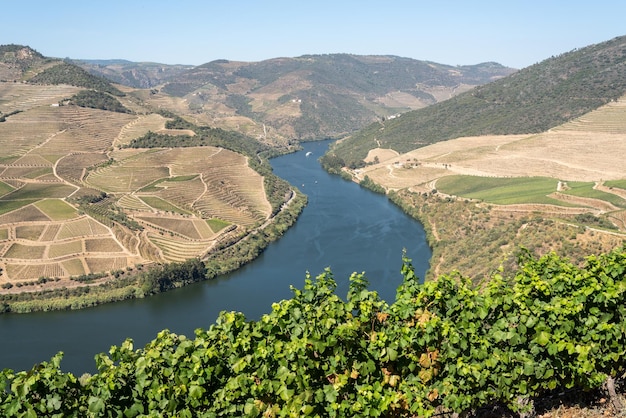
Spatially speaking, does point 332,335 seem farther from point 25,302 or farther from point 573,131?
point 573,131

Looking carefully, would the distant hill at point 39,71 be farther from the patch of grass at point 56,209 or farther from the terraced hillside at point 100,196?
the patch of grass at point 56,209

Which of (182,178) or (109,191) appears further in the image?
(182,178)

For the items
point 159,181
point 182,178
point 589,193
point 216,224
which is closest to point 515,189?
point 589,193

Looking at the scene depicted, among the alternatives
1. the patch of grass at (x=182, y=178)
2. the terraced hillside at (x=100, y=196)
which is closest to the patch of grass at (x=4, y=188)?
the terraced hillside at (x=100, y=196)

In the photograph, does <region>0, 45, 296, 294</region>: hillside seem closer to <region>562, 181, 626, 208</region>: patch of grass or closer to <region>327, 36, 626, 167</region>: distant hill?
<region>327, 36, 626, 167</region>: distant hill

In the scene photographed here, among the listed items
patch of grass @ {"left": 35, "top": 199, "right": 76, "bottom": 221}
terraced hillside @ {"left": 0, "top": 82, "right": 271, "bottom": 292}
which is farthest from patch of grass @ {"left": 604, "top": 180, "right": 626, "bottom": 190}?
patch of grass @ {"left": 35, "top": 199, "right": 76, "bottom": 221}

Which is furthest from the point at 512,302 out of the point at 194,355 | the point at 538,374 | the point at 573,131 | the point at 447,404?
the point at 573,131

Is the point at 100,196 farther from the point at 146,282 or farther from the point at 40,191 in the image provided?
the point at 146,282
